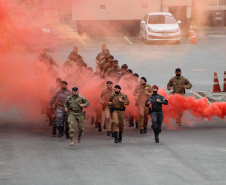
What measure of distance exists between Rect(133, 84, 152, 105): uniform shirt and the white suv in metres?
20.3

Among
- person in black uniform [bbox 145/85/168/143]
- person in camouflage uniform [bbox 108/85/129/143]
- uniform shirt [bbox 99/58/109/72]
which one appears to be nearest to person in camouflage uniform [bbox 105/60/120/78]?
uniform shirt [bbox 99/58/109/72]

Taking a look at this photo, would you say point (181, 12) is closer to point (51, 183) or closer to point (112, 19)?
point (112, 19)

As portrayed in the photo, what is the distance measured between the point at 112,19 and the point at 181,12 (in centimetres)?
867

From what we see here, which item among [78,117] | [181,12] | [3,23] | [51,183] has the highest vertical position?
[181,12]

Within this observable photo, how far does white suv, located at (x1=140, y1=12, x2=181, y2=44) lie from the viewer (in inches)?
1467

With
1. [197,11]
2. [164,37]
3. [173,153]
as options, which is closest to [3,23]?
[173,153]

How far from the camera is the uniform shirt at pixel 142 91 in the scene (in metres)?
17.1

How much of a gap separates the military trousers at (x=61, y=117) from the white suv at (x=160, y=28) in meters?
21.3

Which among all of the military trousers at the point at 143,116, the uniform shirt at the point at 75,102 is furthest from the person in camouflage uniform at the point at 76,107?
the military trousers at the point at 143,116

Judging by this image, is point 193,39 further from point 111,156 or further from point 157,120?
point 111,156

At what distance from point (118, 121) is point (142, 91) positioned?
154 centimetres

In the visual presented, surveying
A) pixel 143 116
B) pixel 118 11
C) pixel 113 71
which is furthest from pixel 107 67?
pixel 118 11

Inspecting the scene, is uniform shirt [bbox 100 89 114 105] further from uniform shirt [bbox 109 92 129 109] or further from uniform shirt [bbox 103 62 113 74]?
uniform shirt [bbox 103 62 113 74]

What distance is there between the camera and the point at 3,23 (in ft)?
57.6
